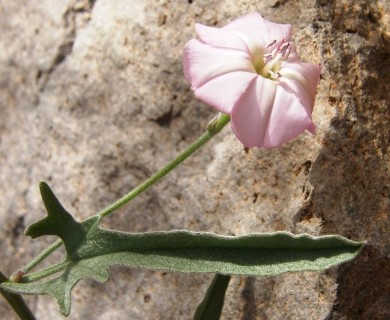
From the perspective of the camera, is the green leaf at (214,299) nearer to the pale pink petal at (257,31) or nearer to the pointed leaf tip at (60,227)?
the pointed leaf tip at (60,227)

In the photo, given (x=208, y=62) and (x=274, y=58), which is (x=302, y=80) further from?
(x=208, y=62)

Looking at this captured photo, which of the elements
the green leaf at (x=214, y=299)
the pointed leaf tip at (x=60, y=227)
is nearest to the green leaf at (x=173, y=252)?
the pointed leaf tip at (x=60, y=227)

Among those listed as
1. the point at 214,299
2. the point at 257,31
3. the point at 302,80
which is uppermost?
the point at 257,31

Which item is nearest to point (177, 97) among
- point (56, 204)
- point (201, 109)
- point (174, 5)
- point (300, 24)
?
point (201, 109)

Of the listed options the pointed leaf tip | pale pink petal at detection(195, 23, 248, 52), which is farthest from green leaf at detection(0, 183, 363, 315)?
pale pink petal at detection(195, 23, 248, 52)

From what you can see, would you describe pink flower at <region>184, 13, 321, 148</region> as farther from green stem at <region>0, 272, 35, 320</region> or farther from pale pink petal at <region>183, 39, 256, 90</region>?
green stem at <region>0, 272, 35, 320</region>

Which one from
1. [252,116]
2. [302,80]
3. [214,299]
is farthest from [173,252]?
[302,80]

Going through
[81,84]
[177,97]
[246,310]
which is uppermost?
[81,84]

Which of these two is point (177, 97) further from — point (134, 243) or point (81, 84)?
point (134, 243)
